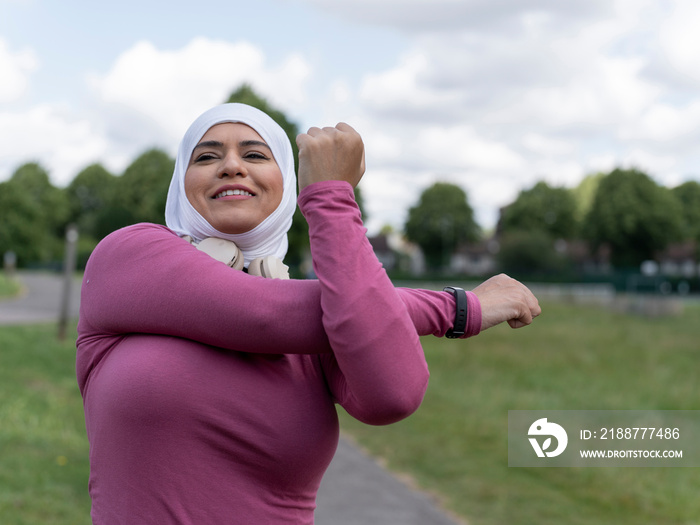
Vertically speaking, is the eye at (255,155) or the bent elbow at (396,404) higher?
the eye at (255,155)

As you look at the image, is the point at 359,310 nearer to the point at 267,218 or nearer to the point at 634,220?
the point at 267,218

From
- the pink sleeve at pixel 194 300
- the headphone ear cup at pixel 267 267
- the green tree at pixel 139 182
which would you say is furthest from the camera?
the green tree at pixel 139 182

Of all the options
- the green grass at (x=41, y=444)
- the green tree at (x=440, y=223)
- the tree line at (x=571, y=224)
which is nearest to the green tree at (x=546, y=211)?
the tree line at (x=571, y=224)

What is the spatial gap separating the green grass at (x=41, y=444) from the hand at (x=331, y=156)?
443 cm

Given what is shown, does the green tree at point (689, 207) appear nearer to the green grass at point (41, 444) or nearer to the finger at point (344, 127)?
the green grass at point (41, 444)

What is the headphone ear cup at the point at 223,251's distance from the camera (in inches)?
61.0

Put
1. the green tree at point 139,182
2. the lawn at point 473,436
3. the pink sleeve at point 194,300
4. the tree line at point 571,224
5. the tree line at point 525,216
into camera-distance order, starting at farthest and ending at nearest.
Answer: the green tree at point 139,182 → the tree line at point 571,224 → the tree line at point 525,216 → the lawn at point 473,436 → the pink sleeve at point 194,300

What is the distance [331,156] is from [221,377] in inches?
20.7

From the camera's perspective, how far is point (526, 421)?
9.90 m

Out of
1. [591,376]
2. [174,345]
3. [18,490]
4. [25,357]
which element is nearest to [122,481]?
[174,345]

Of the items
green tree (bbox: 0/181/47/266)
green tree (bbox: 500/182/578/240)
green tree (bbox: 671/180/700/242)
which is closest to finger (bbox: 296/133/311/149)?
green tree (bbox: 0/181/47/266)

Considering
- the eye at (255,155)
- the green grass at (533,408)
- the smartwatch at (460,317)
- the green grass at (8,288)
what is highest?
the eye at (255,155)

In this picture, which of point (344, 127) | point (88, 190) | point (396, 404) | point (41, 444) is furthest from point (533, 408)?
point (88, 190)

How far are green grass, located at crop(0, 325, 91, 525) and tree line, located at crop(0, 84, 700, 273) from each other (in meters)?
34.2
